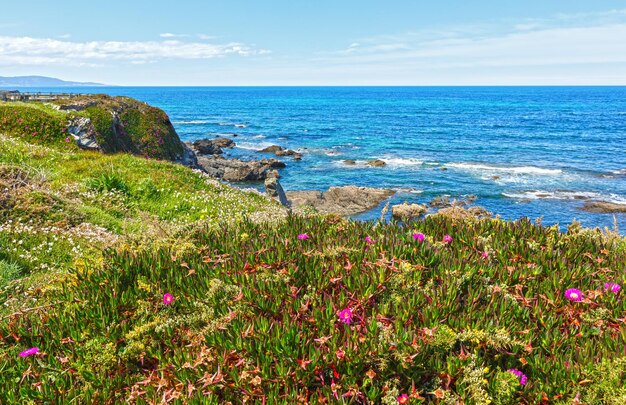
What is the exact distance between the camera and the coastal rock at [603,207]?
35.2 m

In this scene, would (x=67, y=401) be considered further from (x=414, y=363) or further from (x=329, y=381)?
(x=414, y=363)

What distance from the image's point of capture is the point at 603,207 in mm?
35875

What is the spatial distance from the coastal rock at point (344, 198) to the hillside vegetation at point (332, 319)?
3077 cm

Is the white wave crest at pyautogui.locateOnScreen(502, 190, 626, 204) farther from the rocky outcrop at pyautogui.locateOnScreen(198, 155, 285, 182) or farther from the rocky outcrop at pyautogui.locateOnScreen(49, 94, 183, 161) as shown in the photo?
the rocky outcrop at pyautogui.locateOnScreen(49, 94, 183, 161)

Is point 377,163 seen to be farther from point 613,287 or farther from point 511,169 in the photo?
point 613,287

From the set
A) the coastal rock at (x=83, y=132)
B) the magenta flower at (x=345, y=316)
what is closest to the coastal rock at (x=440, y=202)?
the coastal rock at (x=83, y=132)

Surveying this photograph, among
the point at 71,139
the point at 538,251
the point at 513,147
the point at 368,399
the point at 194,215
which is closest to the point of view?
the point at 368,399

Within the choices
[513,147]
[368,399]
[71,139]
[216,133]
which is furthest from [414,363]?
[216,133]

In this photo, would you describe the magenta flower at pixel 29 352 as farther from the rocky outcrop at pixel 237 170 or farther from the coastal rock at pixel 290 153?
the coastal rock at pixel 290 153

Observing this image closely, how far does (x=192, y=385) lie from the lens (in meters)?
3.19

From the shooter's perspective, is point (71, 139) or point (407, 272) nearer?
point (407, 272)

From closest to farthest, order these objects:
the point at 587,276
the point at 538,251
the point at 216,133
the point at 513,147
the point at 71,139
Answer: the point at 587,276 < the point at 538,251 < the point at 71,139 < the point at 513,147 < the point at 216,133

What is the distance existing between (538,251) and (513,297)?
129 cm

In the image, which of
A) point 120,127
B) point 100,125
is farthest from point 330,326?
point 120,127
